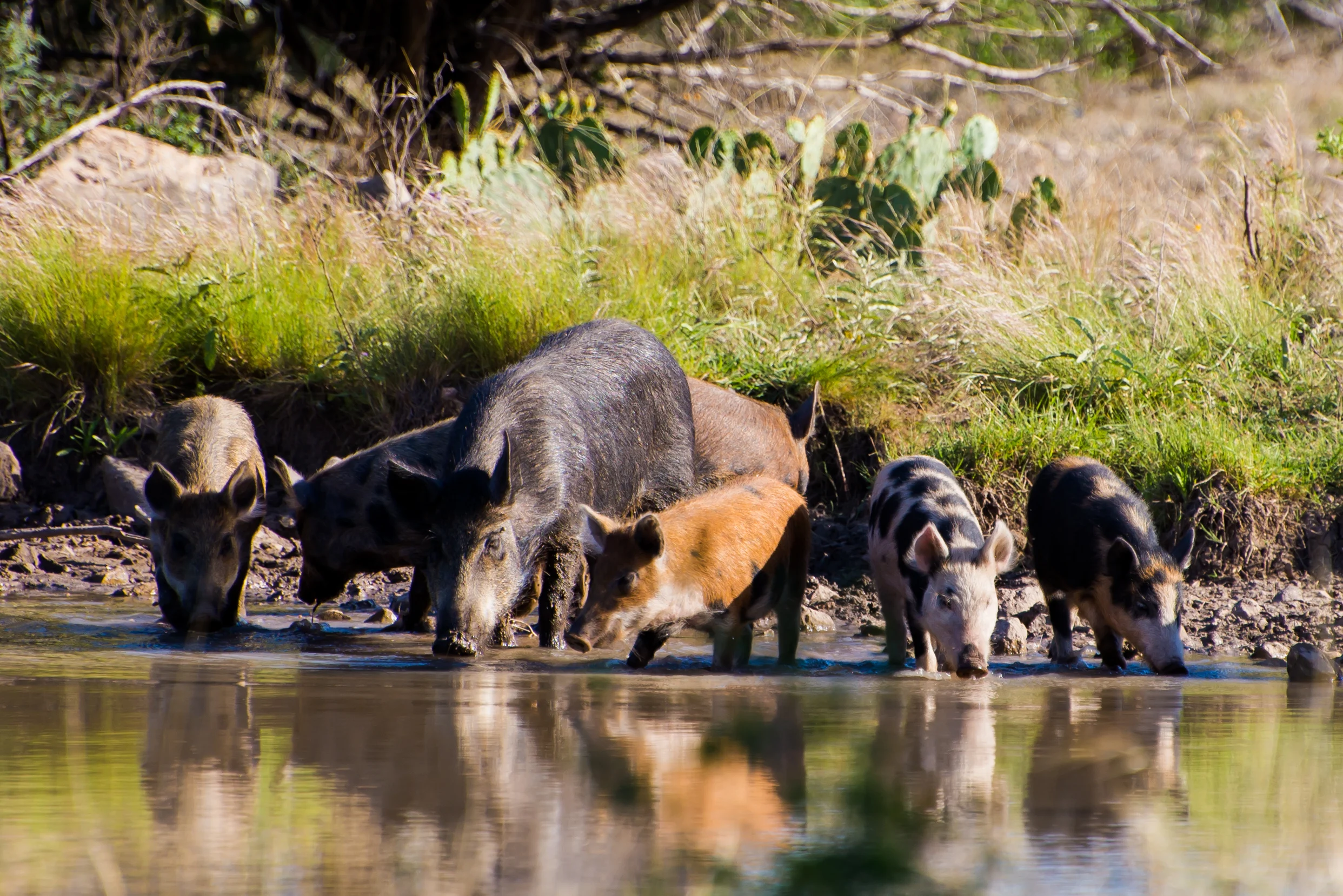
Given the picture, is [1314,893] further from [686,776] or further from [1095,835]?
[686,776]

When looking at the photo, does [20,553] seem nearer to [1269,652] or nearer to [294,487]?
[294,487]

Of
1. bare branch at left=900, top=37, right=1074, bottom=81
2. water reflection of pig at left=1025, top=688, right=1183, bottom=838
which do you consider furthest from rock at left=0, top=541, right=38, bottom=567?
bare branch at left=900, top=37, right=1074, bottom=81

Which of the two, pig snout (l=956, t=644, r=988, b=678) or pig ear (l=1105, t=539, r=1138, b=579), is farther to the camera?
pig ear (l=1105, t=539, r=1138, b=579)

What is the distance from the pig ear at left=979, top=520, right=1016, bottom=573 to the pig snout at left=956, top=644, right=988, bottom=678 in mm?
405

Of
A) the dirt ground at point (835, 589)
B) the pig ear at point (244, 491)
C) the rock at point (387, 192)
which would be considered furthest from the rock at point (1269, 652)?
the rock at point (387, 192)

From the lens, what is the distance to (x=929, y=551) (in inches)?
233

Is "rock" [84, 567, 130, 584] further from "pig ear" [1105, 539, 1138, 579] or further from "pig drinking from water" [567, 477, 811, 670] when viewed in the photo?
"pig ear" [1105, 539, 1138, 579]

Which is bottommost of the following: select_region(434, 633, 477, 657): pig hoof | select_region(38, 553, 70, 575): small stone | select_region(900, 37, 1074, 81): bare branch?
select_region(434, 633, 477, 657): pig hoof

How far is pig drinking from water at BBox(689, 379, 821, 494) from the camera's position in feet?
26.0

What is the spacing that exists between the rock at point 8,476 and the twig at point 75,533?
1.82ft

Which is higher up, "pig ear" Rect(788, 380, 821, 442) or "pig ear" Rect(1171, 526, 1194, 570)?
"pig ear" Rect(788, 380, 821, 442)

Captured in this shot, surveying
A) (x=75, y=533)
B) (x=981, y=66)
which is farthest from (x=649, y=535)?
(x=981, y=66)

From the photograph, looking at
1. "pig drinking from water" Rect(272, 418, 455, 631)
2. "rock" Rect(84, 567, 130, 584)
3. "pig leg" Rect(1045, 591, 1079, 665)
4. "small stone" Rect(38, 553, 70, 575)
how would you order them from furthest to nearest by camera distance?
"small stone" Rect(38, 553, 70, 575) → "rock" Rect(84, 567, 130, 584) → "pig drinking from water" Rect(272, 418, 455, 631) → "pig leg" Rect(1045, 591, 1079, 665)

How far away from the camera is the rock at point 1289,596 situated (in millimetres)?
6965
